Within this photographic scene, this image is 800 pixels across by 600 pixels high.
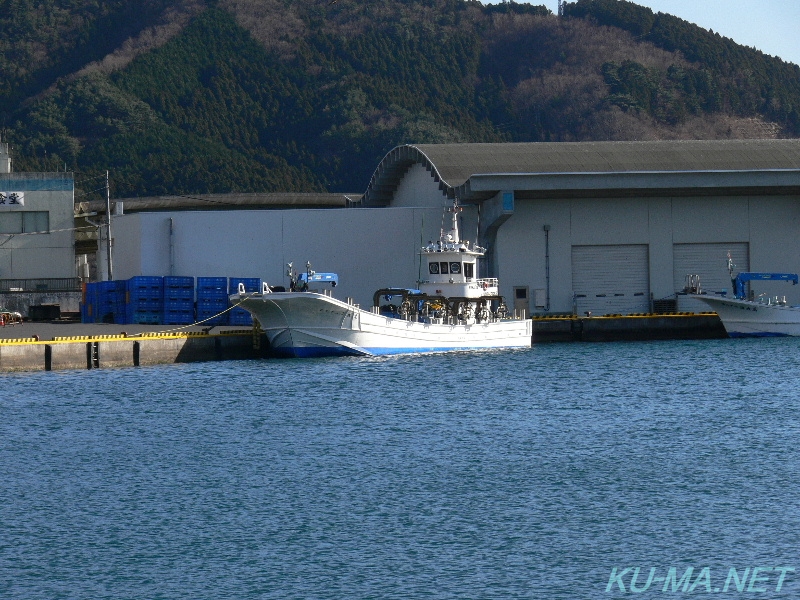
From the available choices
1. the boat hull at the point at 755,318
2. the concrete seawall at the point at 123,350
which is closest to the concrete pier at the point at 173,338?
the concrete seawall at the point at 123,350

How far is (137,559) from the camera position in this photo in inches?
937

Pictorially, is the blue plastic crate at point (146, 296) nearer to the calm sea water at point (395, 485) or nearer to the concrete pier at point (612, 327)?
the calm sea water at point (395, 485)

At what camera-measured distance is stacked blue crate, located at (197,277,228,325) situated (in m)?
62.6

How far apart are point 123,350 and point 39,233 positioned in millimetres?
35698

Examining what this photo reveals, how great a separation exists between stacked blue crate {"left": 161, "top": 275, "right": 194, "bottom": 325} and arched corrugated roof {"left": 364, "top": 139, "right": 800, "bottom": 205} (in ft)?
43.6

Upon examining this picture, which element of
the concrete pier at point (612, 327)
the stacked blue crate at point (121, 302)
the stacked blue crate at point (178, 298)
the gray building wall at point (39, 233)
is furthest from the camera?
the gray building wall at point (39, 233)

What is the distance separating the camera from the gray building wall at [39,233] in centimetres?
8438

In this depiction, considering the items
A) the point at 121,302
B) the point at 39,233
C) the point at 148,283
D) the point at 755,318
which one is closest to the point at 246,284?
the point at 148,283

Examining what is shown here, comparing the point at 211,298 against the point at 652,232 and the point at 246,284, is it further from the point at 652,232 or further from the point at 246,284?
the point at 652,232

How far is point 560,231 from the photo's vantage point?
65438 mm

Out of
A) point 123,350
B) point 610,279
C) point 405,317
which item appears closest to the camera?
point 123,350

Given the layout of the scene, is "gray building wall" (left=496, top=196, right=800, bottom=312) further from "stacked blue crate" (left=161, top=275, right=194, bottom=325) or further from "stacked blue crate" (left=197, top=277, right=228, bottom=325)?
"stacked blue crate" (left=161, top=275, right=194, bottom=325)

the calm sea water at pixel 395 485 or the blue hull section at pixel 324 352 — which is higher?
the blue hull section at pixel 324 352

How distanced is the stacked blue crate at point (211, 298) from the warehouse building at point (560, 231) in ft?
8.06
